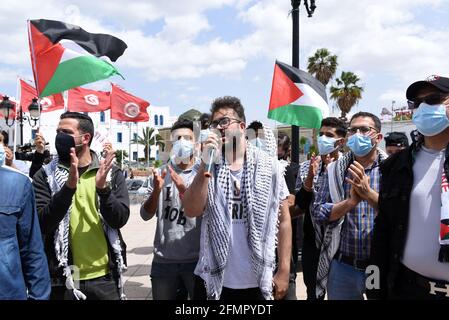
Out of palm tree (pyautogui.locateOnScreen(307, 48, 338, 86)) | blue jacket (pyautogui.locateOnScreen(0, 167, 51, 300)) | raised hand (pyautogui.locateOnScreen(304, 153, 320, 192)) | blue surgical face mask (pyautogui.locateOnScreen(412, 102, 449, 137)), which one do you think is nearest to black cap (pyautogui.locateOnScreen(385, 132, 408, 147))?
raised hand (pyautogui.locateOnScreen(304, 153, 320, 192))

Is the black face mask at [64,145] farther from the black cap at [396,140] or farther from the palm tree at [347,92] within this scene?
the palm tree at [347,92]

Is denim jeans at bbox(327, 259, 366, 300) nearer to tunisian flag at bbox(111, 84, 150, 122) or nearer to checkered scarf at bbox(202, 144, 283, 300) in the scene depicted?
checkered scarf at bbox(202, 144, 283, 300)

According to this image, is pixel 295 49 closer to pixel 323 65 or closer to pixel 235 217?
pixel 235 217

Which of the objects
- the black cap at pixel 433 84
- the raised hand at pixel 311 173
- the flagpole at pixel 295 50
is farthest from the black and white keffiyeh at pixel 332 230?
the flagpole at pixel 295 50

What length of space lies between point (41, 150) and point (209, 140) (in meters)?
3.03

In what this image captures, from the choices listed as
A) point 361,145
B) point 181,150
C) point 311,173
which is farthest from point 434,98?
point 181,150

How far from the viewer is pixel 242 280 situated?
259cm

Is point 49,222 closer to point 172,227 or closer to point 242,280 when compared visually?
point 172,227

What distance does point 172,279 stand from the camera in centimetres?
326

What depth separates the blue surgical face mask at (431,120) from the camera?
239 centimetres
